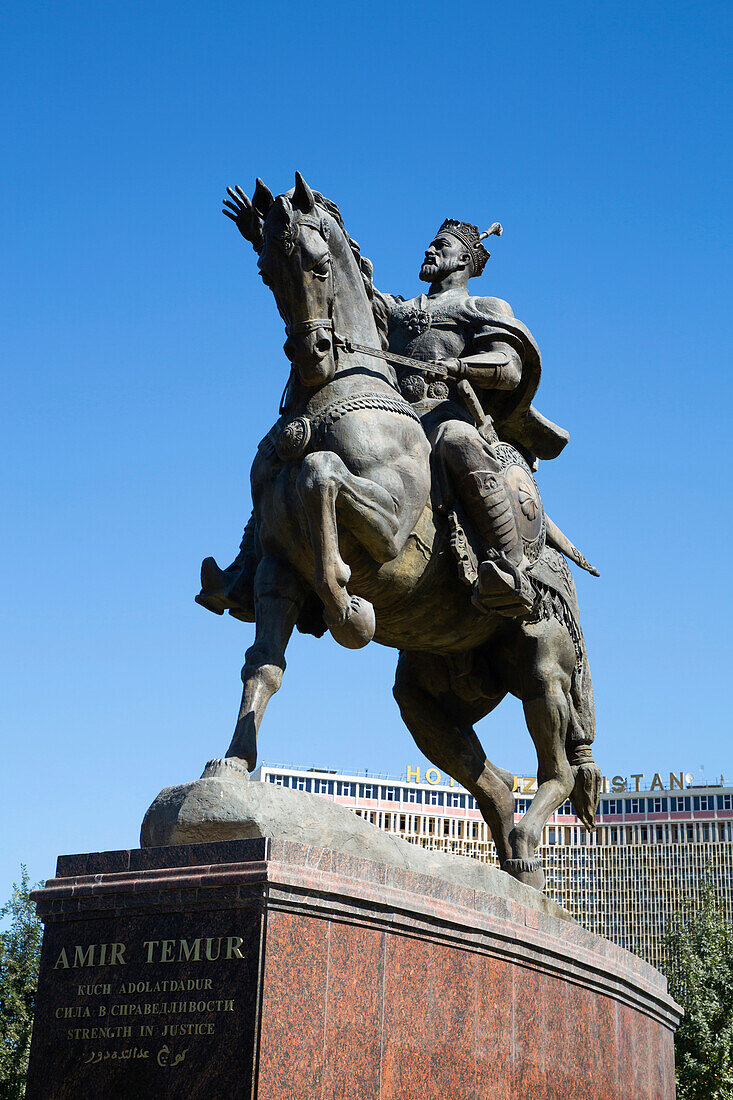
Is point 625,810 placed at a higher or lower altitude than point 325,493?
higher

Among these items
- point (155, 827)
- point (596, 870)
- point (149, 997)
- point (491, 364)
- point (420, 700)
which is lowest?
point (149, 997)

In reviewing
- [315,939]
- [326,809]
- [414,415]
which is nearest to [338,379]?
[414,415]

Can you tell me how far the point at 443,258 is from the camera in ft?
34.7

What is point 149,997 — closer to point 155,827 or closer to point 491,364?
point 155,827

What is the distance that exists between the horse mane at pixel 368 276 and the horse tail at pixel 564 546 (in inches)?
85.3

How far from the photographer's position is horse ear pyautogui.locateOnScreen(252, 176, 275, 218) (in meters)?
8.43

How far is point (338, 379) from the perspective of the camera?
856cm

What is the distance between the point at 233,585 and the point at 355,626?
1393 mm

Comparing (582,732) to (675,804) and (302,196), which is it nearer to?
(302,196)

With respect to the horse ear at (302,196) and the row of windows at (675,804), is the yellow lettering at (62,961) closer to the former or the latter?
the horse ear at (302,196)

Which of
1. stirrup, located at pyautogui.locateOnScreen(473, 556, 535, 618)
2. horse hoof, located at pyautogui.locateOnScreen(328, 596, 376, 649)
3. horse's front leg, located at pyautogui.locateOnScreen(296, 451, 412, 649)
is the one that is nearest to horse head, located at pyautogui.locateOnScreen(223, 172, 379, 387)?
horse's front leg, located at pyautogui.locateOnScreen(296, 451, 412, 649)

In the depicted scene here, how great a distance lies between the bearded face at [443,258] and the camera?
1055 cm

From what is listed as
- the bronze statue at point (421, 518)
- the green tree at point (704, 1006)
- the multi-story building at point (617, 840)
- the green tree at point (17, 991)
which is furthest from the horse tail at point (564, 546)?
the multi-story building at point (617, 840)

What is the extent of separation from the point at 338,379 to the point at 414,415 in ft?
2.01
